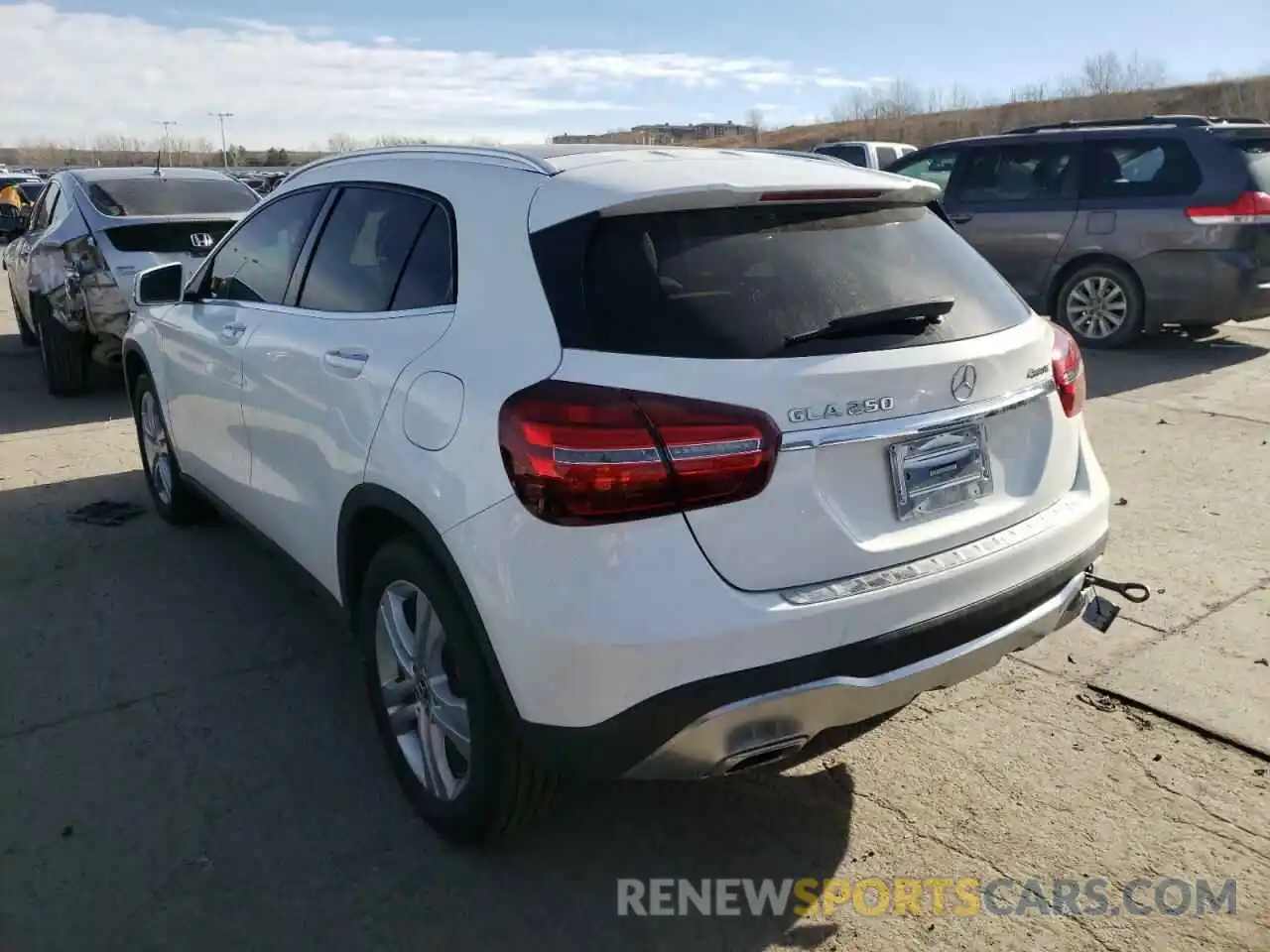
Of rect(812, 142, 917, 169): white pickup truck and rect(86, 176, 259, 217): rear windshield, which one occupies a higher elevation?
rect(812, 142, 917, 169): white pickup truck

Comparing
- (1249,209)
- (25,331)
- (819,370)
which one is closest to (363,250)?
(819,370)

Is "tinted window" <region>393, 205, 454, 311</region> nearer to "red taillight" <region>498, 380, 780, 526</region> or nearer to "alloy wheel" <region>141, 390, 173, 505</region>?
"red taillight" <region>498, 380, 780, 526</region>

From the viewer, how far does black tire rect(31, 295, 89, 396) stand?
845 centimetres

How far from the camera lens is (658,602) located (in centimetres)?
226

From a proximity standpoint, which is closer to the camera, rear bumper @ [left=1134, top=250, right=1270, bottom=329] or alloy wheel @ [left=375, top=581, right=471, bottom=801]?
alloy wheel @ [left=375, top=581, right=471, bottom=801]

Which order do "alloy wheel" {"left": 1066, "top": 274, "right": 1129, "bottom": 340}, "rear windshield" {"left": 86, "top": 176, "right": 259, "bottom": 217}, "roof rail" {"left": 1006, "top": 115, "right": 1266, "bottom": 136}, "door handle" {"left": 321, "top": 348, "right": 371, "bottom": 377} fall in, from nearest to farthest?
"door handle" {"left": 321, "top": 348, "right": 371, "bottom": 377} < "rear windshield" {"left": 86, "top": 176, "right": 259, "bottom": 217} < "roof rail" {"left": 1006, "top": 115, "right": 1266, "bottom": 136} < "alloy wheel" {"left": 1066, "top": 274, "right": 1129, "bottom": 340}

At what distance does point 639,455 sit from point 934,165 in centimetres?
1024

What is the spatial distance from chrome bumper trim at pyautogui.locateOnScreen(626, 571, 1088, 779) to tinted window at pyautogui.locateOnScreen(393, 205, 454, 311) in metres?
1.28

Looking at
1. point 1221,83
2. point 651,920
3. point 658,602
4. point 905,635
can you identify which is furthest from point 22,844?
point 1221,83

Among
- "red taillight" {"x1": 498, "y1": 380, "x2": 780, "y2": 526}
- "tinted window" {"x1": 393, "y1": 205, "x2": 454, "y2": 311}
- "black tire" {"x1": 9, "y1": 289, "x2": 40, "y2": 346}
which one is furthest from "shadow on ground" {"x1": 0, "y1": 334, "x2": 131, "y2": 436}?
"red taillight" {"x1": 498, "y1": 380, "x2": 780, "y2": 526}

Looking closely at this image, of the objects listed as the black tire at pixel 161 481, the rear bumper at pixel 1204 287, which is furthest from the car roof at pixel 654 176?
the rear bumper at pixel 1204 287

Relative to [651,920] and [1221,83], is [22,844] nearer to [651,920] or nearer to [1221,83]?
[651,920]

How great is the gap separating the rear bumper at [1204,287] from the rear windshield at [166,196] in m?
7.63

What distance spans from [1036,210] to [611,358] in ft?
28.6
